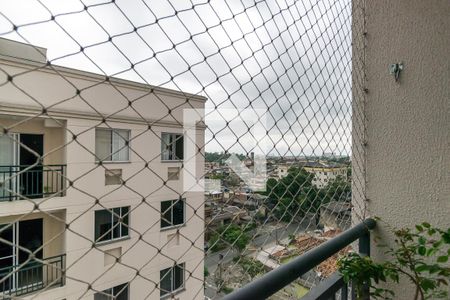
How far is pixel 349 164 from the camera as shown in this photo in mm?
1233

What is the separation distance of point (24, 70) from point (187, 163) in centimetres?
36

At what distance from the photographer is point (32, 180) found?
1.78ft

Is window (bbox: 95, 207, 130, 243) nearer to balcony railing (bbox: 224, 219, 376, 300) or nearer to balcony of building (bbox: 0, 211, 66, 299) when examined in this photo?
balcony of building (bbox: 0, 211, 66, 299)

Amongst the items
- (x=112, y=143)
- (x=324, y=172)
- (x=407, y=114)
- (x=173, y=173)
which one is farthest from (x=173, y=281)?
(x=407, y=114)

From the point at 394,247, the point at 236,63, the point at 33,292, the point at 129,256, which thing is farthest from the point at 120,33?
the point at 394,247

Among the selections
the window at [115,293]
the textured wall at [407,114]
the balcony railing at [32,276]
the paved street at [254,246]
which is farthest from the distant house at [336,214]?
the balcony railing at [32,276]

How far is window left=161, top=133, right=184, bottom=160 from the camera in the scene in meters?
0.62

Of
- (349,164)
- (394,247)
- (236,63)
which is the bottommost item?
(394,247)

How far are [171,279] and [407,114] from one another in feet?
3.10

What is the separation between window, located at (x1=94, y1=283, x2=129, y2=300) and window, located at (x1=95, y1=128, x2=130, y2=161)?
0.86ft

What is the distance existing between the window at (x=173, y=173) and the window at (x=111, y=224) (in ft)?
0.37

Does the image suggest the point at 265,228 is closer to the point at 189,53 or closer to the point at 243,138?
the point at 243,138

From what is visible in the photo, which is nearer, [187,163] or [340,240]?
[187,163]

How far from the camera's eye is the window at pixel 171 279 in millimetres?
673
